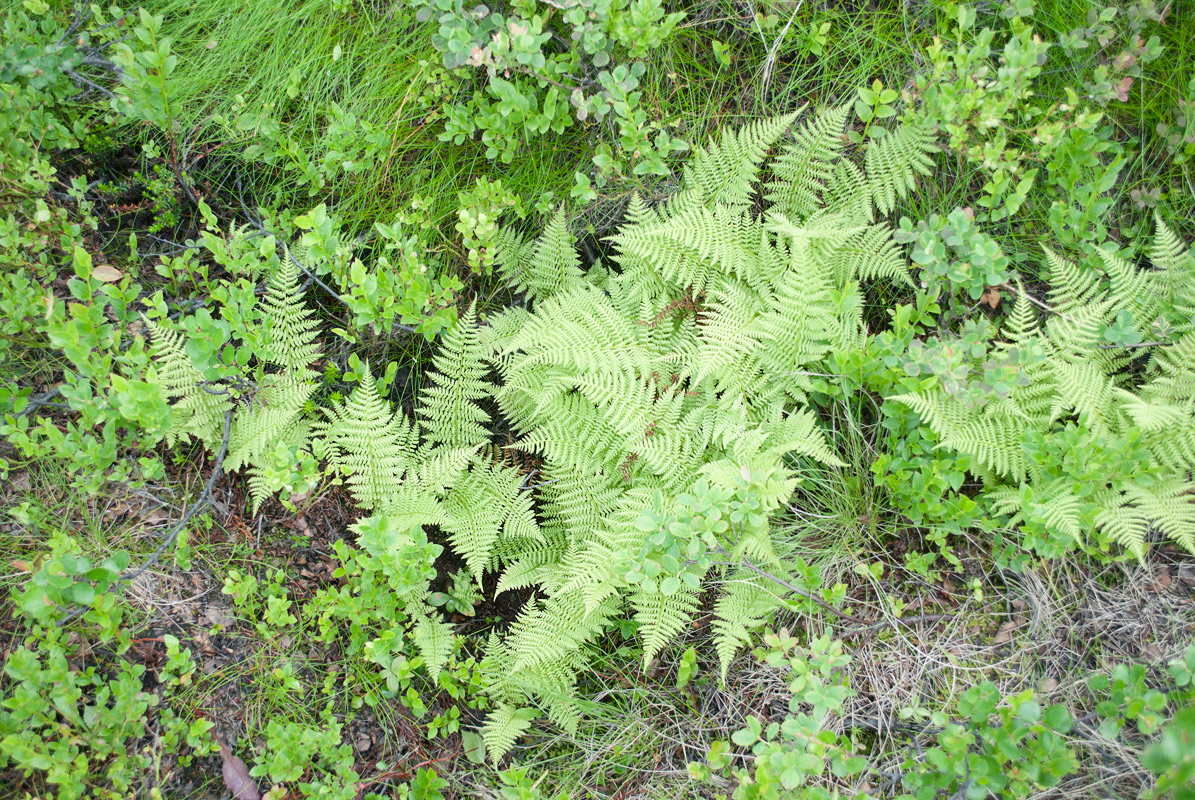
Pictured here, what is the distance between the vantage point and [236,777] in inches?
107

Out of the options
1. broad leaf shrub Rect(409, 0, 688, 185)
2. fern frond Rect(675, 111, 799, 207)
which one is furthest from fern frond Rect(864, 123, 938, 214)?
broad leaf shrub Rect(409, 0, 688, 185)

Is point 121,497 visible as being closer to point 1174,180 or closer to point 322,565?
A: point 322,565

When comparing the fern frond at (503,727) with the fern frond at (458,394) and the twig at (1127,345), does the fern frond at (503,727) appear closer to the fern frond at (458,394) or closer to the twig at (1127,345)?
the fern frond at (458,394)

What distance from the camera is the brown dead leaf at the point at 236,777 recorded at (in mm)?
2711

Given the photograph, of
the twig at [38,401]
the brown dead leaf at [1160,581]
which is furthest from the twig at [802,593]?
the twig at [38,401]

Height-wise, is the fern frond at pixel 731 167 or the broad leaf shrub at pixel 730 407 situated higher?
the fern frond at pixel 731 167

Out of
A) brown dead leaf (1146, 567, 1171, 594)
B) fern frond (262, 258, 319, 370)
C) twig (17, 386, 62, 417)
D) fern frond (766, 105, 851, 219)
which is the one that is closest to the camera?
brown dead leaf (1146, 567, 1171, 594)

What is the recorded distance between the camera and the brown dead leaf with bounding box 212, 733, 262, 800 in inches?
107

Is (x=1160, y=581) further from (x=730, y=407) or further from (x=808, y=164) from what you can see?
(x=808, y=164)

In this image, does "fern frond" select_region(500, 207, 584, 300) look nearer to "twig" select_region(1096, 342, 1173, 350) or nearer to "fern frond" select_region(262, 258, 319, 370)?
"fern frond" select_region(262, 258, 319, 370)

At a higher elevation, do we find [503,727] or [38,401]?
[38,401]

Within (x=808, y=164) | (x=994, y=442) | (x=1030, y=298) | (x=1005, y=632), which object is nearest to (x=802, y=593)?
(x=1005, y=632)

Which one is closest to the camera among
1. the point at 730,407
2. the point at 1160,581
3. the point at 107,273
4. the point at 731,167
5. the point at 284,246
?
the point at 1160,581

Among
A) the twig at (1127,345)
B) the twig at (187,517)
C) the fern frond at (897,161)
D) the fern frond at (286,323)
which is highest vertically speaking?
the fern frond at (897,161)
